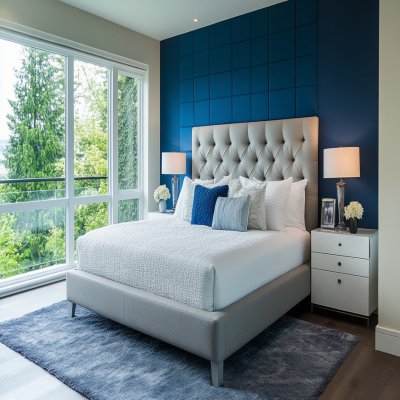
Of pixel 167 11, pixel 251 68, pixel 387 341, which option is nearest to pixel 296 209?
pixel 387 341

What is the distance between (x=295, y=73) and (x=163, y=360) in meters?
2.88

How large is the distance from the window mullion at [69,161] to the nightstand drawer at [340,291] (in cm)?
261

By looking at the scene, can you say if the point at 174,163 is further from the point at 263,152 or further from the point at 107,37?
the point at 107,37

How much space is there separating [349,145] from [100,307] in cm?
254

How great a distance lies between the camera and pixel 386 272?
230 centimetres

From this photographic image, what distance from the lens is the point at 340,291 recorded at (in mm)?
2777

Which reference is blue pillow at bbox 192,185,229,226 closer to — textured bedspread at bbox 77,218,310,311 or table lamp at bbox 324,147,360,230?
textured bedspread at bbox 77,218,310,311

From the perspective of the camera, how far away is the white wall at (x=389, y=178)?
220 cm

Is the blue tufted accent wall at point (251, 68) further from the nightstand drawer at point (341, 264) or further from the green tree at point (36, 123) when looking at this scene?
the green tree at point (36, 123)

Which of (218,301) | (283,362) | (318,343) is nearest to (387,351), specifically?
(318,343)

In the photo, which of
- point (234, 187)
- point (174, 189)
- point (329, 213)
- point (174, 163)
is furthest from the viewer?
point (174, 189)

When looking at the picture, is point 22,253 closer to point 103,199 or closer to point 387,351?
point 103,199

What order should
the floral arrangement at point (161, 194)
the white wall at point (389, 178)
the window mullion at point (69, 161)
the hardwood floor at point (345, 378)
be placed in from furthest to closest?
the floral arrangement at point (161, 194), the window mullion at point (69, 161), the white wall at point (389, 178), the hardwood floor at point (345, 378)

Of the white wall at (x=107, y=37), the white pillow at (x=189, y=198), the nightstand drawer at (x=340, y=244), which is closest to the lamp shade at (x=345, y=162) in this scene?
the nightstand drawer at (x=340, y=244)
